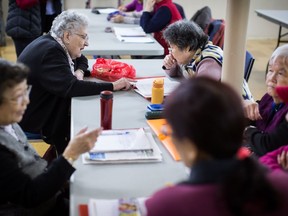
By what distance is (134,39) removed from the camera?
Result: 3.61 metres

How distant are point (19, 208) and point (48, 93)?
3.13 feet

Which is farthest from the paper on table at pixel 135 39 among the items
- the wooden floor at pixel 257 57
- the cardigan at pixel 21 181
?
the cardigan at pixel 21 181

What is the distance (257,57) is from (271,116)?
4.39m

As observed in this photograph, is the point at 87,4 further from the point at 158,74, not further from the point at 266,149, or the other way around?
the point at 266,149

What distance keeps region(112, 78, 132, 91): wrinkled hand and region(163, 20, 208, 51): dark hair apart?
38 centimetres

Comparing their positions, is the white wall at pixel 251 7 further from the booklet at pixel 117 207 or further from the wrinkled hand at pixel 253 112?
the booklet at pixel 117 207

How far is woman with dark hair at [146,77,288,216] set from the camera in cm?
87

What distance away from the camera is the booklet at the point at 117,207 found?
129 centimetres

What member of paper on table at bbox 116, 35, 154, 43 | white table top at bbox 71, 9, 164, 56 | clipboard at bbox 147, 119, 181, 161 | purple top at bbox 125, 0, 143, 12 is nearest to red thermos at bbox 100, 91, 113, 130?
clipboard at bbox 147, 119, 181, 161

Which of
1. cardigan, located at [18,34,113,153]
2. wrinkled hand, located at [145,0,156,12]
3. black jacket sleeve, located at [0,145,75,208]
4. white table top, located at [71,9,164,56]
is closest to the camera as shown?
black jacket sleeve, located at [0,145,75,208]

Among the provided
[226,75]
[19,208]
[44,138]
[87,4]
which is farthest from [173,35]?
[87,4]

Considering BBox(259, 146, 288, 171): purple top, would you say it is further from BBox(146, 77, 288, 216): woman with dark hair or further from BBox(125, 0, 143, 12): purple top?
BBox(125, 0, 143, 12): purple top

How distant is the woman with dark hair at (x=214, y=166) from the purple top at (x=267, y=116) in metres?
0.97

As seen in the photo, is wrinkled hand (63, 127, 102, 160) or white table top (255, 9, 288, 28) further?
white table top (255, 9, 288, 28)
